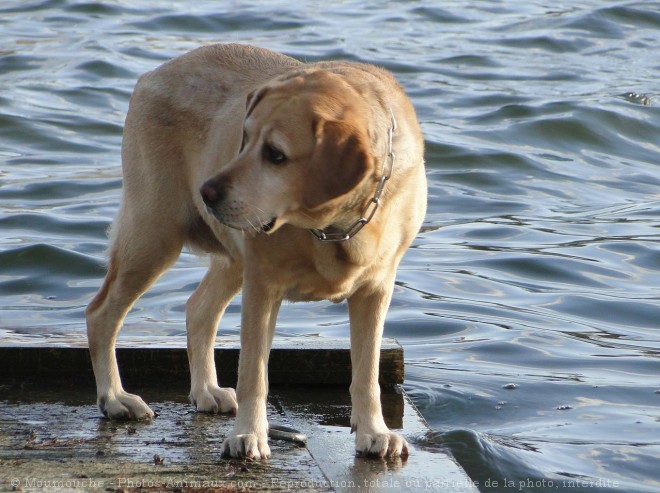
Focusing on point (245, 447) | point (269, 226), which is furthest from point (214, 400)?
point (269, 226)

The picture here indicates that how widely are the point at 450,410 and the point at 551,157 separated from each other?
768cm

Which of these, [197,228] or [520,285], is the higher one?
[197,228]

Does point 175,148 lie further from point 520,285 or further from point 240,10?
point 240,10

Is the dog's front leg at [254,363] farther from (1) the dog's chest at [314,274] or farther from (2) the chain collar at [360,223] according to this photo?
(2) the chain collar at [360,223]

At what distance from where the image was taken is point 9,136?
1352 cm

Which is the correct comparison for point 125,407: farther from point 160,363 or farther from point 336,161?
point 336,161

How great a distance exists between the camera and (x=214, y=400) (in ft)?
16.7

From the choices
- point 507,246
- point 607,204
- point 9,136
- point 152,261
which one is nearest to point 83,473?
point 152,261

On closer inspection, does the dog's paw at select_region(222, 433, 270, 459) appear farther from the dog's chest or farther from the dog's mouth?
the dog's mouth

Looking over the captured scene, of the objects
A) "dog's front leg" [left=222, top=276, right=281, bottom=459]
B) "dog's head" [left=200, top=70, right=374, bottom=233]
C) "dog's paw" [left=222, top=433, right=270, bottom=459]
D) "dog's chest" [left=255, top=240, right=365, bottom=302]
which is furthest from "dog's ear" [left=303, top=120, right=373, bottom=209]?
"dog's paw" [left=222, top=433, right=270, bottom=459]

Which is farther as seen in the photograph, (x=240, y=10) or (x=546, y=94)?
(x=240, y=10)

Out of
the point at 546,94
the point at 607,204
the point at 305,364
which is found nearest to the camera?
the point at 305,364

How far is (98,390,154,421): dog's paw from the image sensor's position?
4.92m

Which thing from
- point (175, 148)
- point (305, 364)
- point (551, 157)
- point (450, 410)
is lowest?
point (551, 157)
